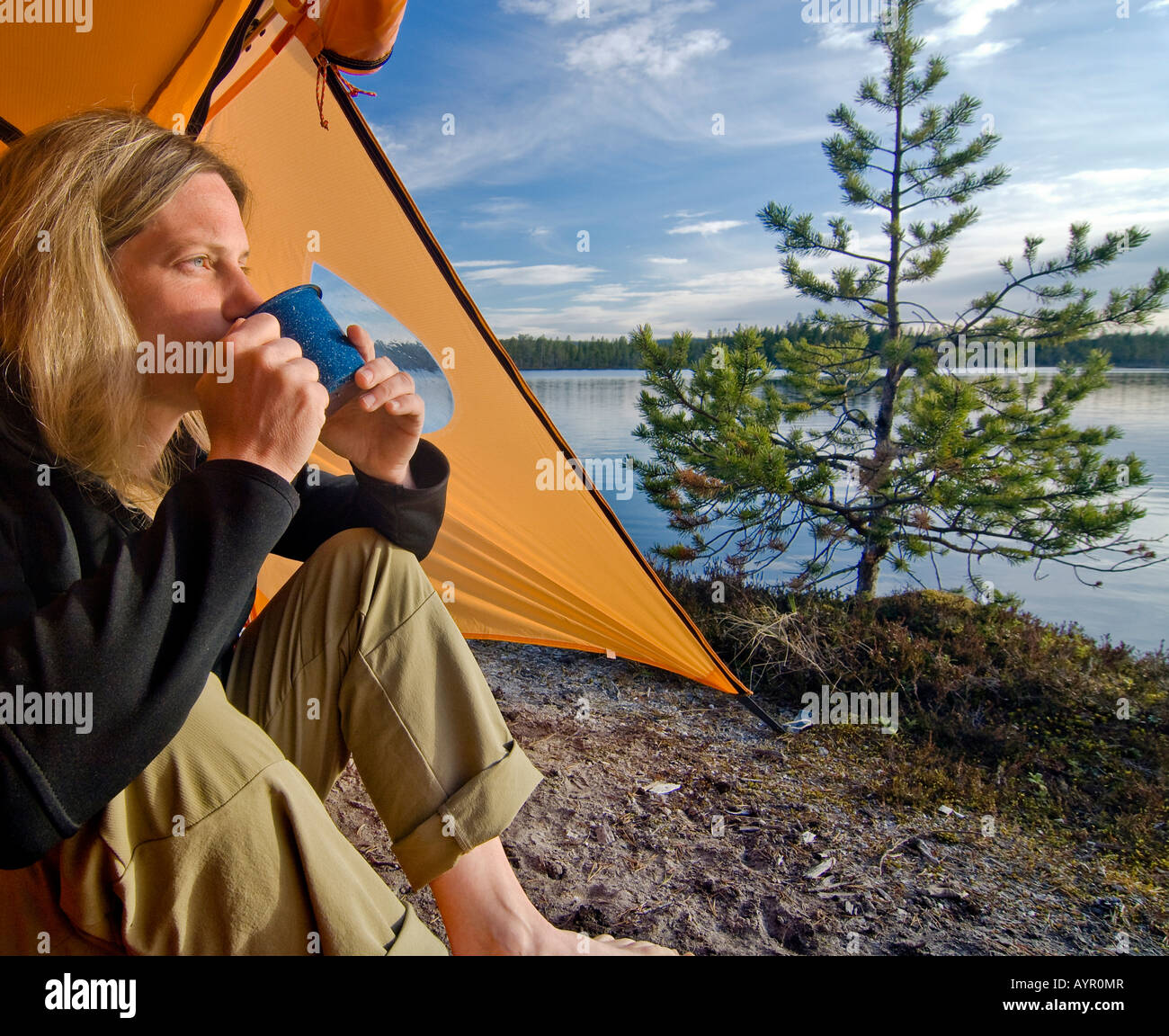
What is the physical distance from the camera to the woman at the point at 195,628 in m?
0.79

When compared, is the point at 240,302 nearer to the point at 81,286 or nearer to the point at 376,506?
the point at 81,286

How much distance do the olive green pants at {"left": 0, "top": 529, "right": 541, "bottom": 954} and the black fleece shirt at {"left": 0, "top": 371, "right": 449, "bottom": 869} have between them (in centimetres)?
8

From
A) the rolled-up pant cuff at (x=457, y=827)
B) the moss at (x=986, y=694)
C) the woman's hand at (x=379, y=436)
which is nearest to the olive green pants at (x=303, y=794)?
the rolled-up pant cuff at (x=457, y=827)

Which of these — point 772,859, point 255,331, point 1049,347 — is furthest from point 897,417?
point 255,331

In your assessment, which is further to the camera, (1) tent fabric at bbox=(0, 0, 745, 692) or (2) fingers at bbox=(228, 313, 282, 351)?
(1) tent fabric at bbox=(0, 0, 745, 692)

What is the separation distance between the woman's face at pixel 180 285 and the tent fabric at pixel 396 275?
0.95 metres

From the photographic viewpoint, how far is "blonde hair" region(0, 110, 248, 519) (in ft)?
3.41

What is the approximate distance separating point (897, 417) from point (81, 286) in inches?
139

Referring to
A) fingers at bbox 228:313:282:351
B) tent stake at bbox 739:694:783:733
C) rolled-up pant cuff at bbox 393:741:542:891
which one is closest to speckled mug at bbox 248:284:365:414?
fingers at bbox 228:313:282:351

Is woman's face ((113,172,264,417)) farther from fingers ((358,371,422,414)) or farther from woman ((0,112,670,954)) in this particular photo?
fingers ((358,371,422,414))

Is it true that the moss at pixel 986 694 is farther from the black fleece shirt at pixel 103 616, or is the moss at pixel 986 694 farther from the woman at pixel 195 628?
the black fleece shirt at pixel 103 616

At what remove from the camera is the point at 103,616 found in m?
0.77
